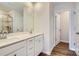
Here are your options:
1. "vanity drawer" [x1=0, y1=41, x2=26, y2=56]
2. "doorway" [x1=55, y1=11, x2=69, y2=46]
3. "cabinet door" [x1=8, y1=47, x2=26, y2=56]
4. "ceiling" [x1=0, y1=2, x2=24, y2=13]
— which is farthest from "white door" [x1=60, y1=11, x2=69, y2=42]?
"vanity drawer" [x1=0, y1=41, x2=26, y2=56]

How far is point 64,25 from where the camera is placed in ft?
17.9

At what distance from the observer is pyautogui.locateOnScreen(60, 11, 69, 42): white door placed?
5164 mm

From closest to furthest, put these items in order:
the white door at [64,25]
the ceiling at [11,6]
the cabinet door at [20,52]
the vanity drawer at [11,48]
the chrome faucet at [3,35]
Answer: the vanity drawer at [11,48]
the cabinet door at [20,52]
the chrome faucet at [3,35]
the ceiling at [11,6]
the white door at [64,25]

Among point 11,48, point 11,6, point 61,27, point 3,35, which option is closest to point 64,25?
point 61,27

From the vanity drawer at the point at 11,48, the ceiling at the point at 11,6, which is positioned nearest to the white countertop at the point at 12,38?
the vanity drawer at the point at 11,48

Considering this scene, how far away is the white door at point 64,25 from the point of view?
5.16m

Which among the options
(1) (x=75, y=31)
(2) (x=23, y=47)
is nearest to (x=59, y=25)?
(1) (x=75, y=31)

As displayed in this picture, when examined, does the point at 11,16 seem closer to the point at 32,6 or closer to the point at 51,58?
the point at 32,6

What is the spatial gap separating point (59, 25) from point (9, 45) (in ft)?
14.0

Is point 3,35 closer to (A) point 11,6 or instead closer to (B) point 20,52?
(B) point 20,52

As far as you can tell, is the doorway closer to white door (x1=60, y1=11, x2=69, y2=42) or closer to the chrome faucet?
white door (x1=60, y1=11, x2=69, y2=42)

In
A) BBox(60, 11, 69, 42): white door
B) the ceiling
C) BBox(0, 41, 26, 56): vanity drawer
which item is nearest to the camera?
BBox(0, 41, 26, 56): vanity drawer

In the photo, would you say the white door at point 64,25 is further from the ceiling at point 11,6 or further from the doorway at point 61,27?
the ceiling at point 11,6

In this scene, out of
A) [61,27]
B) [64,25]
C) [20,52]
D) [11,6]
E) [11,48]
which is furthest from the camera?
[61,27]
